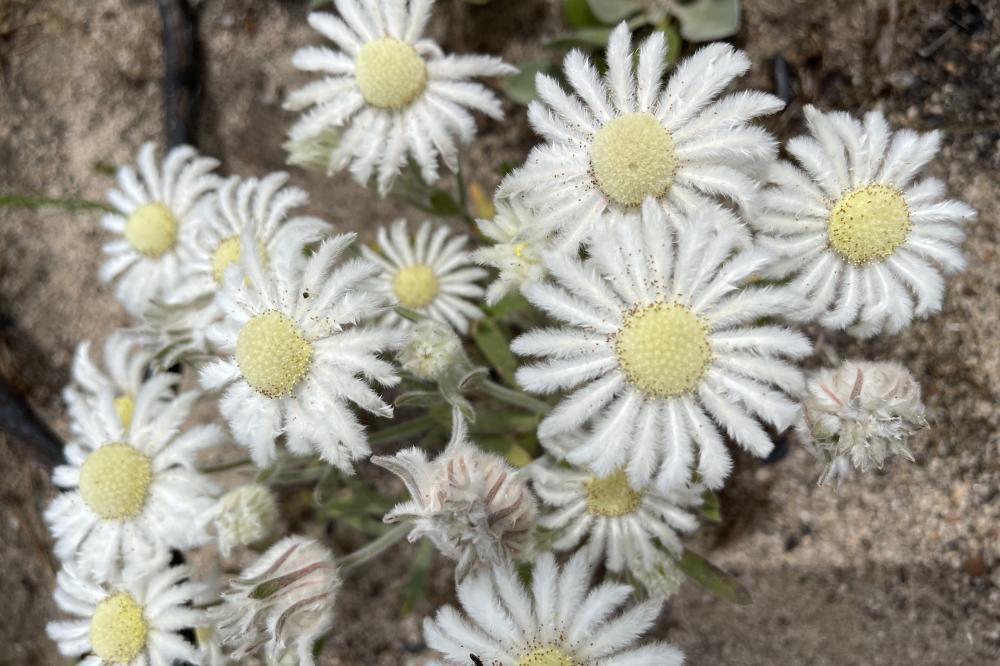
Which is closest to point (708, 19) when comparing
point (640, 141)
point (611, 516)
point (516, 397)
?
point (640, 141)

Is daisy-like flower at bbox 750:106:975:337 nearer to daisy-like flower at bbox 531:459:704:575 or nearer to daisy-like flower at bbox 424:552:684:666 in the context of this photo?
daisy-like flower at bbox 531:459:704:575

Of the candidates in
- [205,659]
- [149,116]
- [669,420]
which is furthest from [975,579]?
[149,116]

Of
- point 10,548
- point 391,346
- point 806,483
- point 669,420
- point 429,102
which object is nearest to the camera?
point 669,420

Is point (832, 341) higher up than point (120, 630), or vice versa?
point (832, 341)

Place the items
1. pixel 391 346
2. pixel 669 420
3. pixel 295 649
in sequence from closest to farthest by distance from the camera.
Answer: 1. pixel 669 420
2. pixel 391 346
3. pixel 295 649

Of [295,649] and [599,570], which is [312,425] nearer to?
[295,649]

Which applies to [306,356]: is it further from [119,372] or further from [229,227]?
[119,372]
